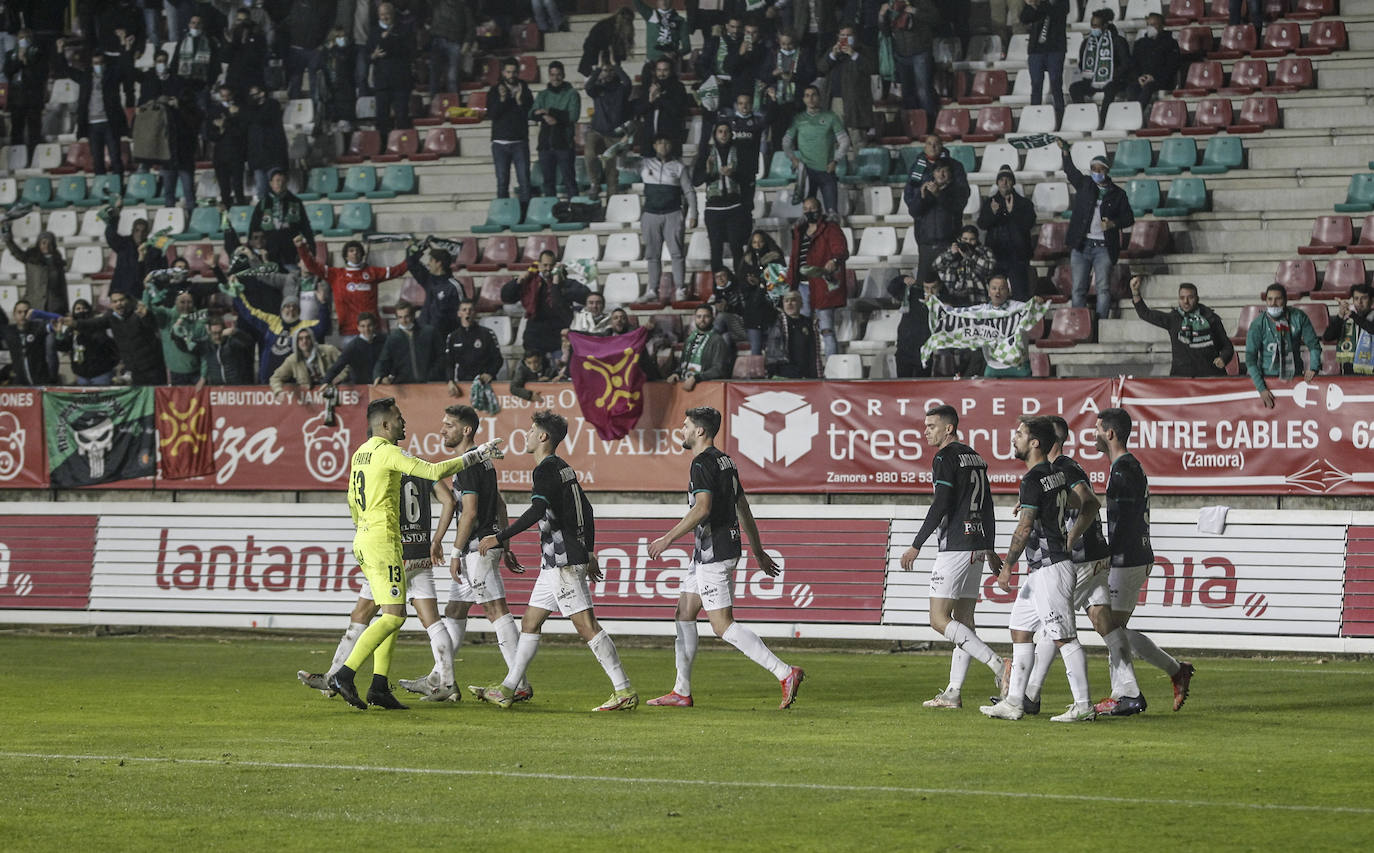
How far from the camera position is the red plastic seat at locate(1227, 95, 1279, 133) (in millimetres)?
24797

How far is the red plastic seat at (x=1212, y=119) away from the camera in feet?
82.1

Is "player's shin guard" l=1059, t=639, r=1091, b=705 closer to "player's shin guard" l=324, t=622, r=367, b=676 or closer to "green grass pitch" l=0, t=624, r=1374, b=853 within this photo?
"green grass pitch" l=0, t=624, r=1374, b=853

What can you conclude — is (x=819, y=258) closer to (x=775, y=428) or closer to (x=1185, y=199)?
(x=775, y=428)

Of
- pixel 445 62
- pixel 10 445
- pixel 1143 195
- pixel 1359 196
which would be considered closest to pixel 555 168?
pixel 445 62

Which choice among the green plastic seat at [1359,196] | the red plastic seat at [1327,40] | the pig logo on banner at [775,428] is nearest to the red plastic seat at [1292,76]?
the red plastic seat at [1327,40]

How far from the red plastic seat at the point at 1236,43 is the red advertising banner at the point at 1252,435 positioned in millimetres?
8782

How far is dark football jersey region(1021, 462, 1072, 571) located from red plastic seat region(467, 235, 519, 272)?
1520 cm

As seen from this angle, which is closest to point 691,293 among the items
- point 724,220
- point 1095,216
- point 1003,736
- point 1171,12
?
point 724,220

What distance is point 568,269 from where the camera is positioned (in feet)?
77.9

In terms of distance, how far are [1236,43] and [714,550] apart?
1567cm

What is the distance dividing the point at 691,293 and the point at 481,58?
27.3 ft

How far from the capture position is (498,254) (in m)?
27.1

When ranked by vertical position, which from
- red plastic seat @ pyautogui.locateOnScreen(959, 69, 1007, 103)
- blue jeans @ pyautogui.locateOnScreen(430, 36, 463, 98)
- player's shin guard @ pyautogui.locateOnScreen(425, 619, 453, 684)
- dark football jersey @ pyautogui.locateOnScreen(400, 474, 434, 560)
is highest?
blue jeans @ pyautogui.locateOnScreen(430, 36, 463, 98)

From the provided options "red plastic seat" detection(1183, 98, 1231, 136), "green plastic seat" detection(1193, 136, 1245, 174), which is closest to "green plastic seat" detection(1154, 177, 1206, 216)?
"green plastic seat" detection(1193, 136, 1245, 174)
